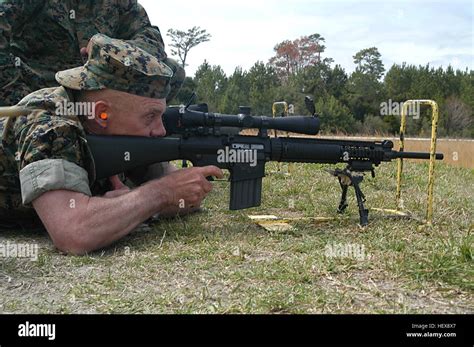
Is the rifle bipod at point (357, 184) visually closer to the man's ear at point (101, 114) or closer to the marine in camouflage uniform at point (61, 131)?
the marine in camouflage uniform at point (61, 131)

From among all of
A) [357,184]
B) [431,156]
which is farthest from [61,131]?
[431,156]

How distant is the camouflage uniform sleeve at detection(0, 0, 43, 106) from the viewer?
409 centimetres

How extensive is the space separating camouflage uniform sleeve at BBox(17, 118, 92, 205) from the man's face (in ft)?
0.85

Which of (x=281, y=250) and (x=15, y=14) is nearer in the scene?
(x=281, y=250)

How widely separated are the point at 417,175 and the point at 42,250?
15.8ft

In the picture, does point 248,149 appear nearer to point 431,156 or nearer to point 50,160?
point 431,156

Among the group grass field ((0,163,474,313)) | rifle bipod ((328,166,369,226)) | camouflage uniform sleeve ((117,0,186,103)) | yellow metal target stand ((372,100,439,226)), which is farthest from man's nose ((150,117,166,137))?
yellow metal target stand ((372,100,439,226))

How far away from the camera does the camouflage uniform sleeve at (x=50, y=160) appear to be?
2646 mm

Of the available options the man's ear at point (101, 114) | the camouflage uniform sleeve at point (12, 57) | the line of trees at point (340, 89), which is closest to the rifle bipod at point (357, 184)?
the man's ear at point (101, 114)

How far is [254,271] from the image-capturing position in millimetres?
2328

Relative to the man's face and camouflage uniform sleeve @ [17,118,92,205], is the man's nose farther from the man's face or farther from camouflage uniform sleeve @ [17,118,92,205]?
camouflage uniform sleeve @ [17,118,92,205]
